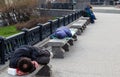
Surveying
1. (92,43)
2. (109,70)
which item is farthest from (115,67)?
(92,43)

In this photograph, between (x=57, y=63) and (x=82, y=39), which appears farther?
(x=82, y=39)

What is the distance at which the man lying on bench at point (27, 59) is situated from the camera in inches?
273

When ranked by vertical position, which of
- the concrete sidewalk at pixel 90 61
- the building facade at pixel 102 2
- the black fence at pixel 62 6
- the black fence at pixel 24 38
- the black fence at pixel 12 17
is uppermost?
the black fence at pixel 24 38

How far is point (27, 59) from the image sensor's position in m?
6.94

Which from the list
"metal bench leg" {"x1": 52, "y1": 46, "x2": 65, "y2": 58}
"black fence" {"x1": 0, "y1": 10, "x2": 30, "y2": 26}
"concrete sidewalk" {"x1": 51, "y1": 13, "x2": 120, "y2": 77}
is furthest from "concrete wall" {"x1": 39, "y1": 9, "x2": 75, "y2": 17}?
"metal bench leg" {"x1": 52, "y1": 46, "x2": 65, "y2": 58}

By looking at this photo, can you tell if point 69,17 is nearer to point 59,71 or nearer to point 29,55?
point 59,71

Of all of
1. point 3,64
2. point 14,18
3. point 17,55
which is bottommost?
point 14,18

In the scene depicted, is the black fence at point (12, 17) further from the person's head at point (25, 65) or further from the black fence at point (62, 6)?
the person's head at point (25, 65)

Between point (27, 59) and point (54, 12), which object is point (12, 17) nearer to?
point (54, 12)

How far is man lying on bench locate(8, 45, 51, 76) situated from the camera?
694 centimetres

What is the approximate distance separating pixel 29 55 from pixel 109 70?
2.52m

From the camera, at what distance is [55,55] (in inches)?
406

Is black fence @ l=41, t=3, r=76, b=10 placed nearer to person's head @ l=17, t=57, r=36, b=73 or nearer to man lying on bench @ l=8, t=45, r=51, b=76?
man lying on bench @ l=8, t=45, r=51, b=76

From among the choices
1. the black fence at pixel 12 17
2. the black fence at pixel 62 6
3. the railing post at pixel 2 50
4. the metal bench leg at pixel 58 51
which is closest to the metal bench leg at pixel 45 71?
the railing post at pixel 2 50
